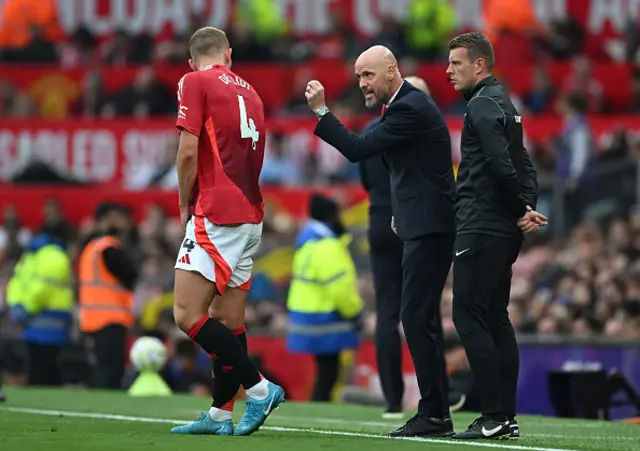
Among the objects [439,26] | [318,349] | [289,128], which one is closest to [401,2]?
[439,26]

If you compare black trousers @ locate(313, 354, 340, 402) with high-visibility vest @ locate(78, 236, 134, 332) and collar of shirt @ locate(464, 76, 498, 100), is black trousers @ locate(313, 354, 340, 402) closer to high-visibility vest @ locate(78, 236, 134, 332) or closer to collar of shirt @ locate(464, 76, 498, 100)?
high-visibility vest @ locate(78, 236, 134, 332)

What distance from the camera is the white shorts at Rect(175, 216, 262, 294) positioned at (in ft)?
27.0

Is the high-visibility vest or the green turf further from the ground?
the high-visibility vest

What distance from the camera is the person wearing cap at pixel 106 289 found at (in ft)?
48.7

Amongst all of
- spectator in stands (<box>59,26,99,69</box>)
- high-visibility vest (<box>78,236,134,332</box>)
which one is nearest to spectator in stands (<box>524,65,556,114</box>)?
spectator in stands (<box>59,26,99,69</box>)

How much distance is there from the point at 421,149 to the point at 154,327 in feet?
30.9

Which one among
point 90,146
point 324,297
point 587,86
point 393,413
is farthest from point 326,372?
point 587,86

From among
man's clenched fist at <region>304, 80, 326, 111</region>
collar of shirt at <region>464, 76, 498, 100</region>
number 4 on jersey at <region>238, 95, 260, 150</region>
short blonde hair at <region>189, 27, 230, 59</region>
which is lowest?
number 4 on jersey at <region>238, 95, 260, 150</region>

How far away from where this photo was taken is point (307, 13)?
91.9ft

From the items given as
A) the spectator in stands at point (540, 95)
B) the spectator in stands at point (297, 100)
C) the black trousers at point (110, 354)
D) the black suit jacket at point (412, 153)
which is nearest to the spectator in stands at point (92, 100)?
the spectator in stands at point (297, 100)

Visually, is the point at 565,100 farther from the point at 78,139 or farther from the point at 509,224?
the point at 509,224

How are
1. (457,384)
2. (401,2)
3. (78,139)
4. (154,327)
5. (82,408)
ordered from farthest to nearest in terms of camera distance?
(401,2), (78,139), (154,327), (457,384), (82,408)

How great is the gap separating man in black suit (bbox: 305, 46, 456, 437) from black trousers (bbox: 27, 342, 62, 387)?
8538 mm

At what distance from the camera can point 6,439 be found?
7.87 m
